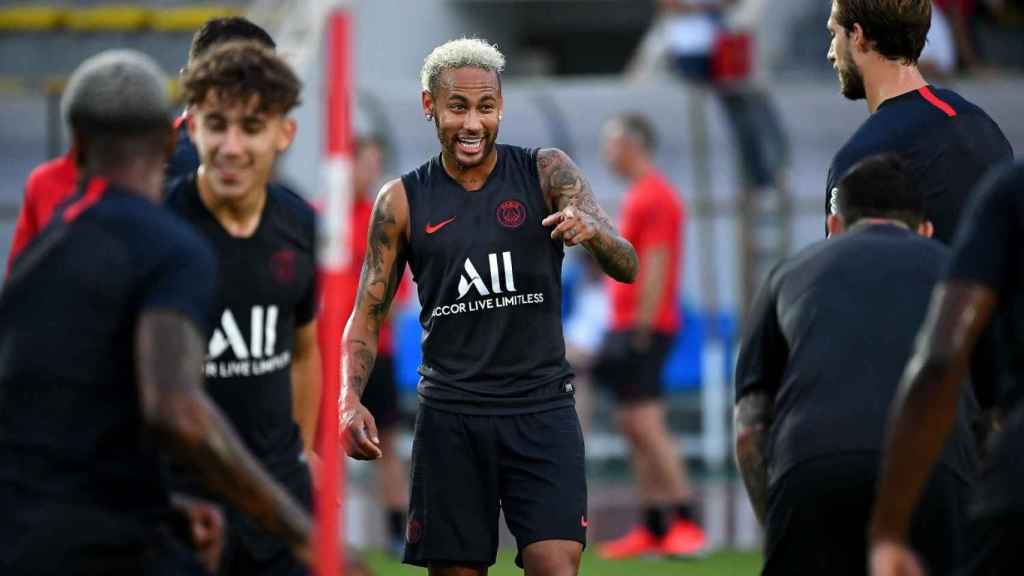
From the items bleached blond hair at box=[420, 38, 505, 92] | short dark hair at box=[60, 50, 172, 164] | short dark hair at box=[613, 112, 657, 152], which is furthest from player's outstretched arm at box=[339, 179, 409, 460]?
short dark hair at box=[613, 112, 657, 152]

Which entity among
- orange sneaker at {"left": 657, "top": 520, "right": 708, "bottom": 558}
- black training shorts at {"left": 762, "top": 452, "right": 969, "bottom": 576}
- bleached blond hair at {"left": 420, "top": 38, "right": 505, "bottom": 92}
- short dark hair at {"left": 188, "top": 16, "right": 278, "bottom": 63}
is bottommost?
orange sneaker at {"left": 657, "top": 520, "right": 708, "bottom": 558}

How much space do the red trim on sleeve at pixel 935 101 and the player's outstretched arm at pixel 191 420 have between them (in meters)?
3.24

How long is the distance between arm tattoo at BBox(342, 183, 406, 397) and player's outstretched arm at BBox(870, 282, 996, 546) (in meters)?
3.22

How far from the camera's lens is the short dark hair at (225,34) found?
7.18 meters

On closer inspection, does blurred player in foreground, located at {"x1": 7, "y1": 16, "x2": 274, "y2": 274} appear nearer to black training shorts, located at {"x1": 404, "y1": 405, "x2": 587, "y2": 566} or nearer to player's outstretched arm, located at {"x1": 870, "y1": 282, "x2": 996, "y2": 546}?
black training shorts, located at {"x1": 404, "y1": 405, "x2": 587, "y2": 566}

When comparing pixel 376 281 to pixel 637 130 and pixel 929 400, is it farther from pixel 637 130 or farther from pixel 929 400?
pixel 637 130

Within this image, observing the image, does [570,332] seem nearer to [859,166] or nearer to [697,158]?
[697,158]

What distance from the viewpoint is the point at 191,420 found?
4.66 meters

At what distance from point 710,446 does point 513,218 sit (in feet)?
36.3

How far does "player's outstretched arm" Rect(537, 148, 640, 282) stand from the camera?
6.93m

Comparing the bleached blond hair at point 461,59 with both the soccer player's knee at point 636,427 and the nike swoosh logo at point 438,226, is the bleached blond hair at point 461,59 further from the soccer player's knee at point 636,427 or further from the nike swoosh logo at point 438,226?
the soccer player's knee at point 636,427

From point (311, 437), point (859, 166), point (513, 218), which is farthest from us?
point (513, 218)

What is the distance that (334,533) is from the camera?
4.77m

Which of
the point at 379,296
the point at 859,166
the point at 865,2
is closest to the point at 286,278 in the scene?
the point at 379,296
